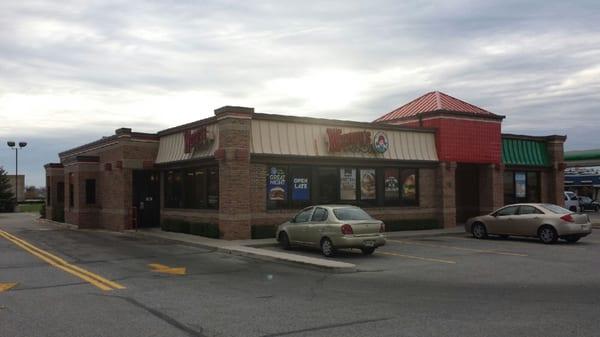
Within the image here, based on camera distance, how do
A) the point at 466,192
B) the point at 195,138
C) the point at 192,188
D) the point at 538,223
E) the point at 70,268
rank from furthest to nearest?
the point at 466,192
the point at 192,188
the point at 195,138
the point at 538,223
the point at 70,268

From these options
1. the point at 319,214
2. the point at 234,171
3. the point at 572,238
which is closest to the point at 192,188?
the point at 234,171

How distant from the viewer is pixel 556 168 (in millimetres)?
30609

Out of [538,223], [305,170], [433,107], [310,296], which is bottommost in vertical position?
[310,296]

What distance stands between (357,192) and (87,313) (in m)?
16.6

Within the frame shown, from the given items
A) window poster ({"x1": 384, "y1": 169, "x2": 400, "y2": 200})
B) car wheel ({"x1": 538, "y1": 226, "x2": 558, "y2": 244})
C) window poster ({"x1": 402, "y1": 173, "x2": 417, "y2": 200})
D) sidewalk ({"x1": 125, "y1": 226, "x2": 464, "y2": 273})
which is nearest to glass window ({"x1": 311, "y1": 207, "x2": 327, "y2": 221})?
sidewalk ({"x1": 125, "y1": 226, "x2": 464, "y2": 273})

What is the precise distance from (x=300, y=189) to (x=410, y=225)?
5701 millimetres

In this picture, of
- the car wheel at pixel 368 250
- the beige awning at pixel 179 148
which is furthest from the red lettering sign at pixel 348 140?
the car wheel at pixel 368 250

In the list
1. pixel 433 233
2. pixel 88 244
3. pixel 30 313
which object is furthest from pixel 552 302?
pixel 88 244

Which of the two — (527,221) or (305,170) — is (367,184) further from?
(527,221)

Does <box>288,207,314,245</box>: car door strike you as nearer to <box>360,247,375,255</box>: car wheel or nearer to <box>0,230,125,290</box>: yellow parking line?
<box>360,247,375,255</box>: car wheel

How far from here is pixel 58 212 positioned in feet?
119

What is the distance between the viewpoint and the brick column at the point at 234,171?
67.5ft

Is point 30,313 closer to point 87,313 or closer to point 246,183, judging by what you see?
point 87,313

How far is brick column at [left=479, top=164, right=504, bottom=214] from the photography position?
27.6 metres
